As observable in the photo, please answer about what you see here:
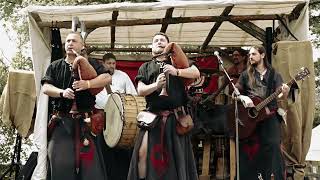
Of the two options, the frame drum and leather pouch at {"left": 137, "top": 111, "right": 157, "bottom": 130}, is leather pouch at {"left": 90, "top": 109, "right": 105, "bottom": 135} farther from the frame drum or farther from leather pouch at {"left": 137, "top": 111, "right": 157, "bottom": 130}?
the frame drum

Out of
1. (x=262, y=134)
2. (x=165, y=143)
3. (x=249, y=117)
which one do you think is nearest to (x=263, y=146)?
(x=262, y=134)

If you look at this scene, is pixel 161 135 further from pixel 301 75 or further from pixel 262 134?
pixel 301 75

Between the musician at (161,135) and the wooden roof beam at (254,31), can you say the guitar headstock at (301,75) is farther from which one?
the musician at (161,135)

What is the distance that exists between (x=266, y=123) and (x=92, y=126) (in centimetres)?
209

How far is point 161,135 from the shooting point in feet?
16.3

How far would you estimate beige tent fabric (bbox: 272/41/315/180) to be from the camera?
19.9ft

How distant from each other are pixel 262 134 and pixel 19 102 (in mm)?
3285

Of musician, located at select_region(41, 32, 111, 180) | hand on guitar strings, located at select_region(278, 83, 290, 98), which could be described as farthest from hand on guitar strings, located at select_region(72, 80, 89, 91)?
hand on guitar strings, located at select_region(278, 83, 290, 98)

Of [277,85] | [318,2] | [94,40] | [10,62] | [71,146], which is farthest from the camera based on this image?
[10,62]

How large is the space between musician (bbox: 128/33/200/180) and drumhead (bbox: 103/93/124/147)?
880 millimetres

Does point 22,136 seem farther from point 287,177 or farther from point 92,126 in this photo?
point 287,177

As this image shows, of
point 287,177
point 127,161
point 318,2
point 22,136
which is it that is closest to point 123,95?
point 127,161

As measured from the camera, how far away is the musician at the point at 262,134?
5.72 meters

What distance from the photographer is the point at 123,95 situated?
604cm
